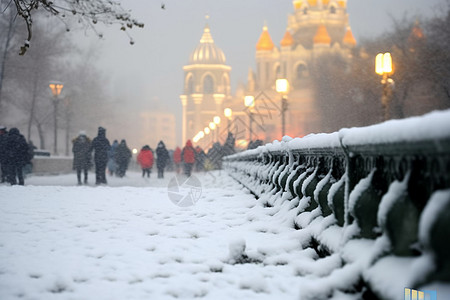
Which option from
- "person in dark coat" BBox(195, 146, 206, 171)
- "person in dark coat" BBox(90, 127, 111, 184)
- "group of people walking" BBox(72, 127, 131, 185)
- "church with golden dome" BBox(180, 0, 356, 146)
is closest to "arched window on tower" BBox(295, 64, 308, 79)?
"church with golden dome" BBox(180, 0, 356, 146)

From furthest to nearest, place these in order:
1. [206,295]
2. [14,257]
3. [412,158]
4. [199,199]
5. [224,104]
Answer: [224,104]
[199,199]
[14,257]
[206,295]
[412,158]

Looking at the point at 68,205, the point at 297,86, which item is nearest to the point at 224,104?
the point at 297,86

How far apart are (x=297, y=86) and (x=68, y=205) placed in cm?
9370

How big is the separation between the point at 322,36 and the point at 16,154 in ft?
279

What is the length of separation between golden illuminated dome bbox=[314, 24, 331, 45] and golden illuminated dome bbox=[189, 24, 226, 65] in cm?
3884

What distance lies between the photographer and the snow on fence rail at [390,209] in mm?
2305

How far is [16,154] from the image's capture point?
18.0 metres

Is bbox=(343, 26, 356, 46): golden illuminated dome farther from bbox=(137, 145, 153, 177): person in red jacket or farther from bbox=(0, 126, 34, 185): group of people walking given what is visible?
bbox=(0, 126, 34, 185): group of people walking

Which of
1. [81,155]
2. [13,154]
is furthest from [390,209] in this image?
[81,155]

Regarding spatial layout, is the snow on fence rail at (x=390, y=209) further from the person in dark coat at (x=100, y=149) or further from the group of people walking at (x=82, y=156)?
the person in dark coat at (x=100, y=149)

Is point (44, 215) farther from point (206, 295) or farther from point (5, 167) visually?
point (5, 167)

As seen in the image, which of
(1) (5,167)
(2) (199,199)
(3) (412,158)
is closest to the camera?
(3) (412,158)

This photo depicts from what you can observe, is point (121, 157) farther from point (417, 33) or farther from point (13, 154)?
point (417, 33)

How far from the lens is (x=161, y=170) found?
104 ft
